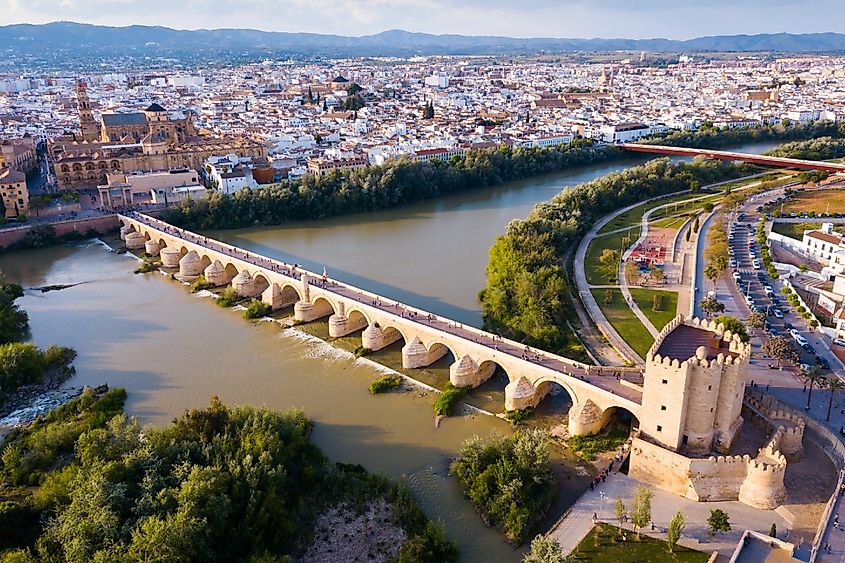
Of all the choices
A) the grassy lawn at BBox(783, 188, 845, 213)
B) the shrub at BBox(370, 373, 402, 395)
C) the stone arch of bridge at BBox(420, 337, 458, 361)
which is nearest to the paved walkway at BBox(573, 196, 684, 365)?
the stone arch of bridge at BBox(420, 337, 458, 361)

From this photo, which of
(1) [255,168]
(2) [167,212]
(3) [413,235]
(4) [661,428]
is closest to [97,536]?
(4) [661,428]

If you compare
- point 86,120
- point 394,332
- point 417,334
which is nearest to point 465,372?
point 417,334

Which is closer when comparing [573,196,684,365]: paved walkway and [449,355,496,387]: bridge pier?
[449,355,496,387]: bridge pier

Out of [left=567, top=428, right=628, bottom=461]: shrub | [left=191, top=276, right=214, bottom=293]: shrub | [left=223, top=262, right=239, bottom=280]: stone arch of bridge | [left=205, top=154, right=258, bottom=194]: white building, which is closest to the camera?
[left=567, top=428, right=628, bottom=461]: shrub

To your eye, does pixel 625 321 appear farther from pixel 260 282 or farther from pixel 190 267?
pixel 190 267

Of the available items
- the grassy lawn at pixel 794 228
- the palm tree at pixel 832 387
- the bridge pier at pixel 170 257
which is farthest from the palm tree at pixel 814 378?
the bridge pier at pixel 170 257

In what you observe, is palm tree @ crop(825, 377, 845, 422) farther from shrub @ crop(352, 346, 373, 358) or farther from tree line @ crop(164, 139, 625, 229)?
tree line @ crop(164, 139, 625, 229)
